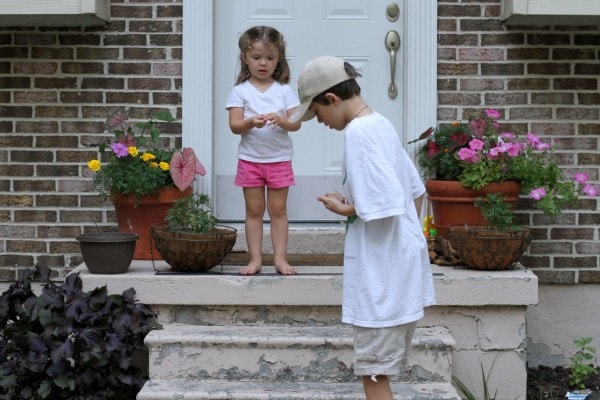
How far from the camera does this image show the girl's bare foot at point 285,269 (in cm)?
477

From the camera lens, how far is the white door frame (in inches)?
214

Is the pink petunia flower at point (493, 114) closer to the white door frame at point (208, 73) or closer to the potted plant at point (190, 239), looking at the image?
the white door frame at point (208, 73)

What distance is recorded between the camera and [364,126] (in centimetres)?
350

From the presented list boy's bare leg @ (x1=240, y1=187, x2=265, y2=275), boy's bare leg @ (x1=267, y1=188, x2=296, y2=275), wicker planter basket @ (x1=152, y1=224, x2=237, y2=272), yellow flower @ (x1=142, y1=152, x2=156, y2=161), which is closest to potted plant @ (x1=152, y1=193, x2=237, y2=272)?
wicker planter basket @ (x1=152, y1=224, x2=237, y2=272)

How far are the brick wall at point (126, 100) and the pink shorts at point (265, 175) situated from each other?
0.82m

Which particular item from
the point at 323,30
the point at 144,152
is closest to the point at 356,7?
the point at 323,30

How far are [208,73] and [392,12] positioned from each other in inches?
42.8

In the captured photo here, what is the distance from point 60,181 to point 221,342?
1581 mm

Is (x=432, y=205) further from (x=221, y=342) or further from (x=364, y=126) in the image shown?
(x=364, y=126)

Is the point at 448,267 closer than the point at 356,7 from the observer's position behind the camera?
Yes

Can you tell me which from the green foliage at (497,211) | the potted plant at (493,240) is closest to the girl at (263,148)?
the potted plant at (493,240)

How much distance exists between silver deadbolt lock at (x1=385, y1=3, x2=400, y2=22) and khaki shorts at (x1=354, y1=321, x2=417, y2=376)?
2.49m

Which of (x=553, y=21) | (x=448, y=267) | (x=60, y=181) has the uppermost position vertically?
(x=553, y=21)

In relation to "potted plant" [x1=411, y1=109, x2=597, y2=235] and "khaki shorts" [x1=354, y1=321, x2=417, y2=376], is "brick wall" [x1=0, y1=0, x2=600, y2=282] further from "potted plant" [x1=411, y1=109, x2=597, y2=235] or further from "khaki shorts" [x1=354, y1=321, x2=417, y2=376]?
"khaki shorts" [x1=354, y1=321, x2=417, y2=376]
